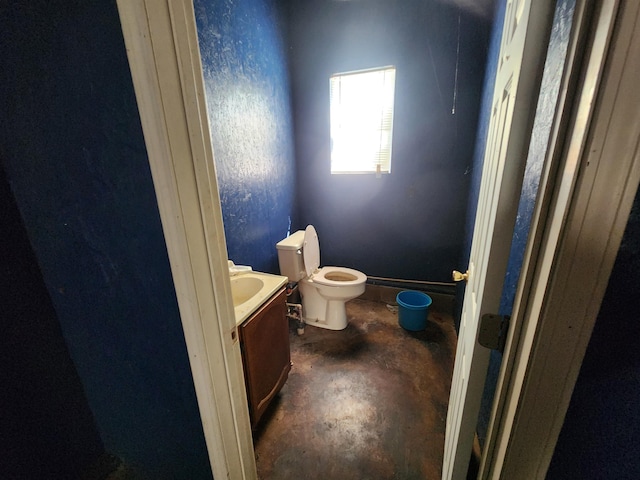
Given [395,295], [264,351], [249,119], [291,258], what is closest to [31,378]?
[264,351]

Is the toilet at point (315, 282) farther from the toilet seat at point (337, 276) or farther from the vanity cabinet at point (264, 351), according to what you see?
the vanity cabinet at point (264, 351)

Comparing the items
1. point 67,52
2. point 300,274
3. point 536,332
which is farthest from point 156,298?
point 300,274

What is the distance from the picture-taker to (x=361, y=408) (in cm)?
150

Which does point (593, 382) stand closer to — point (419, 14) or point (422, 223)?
point (422, 223)

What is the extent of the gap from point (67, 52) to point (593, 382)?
3.99 ft

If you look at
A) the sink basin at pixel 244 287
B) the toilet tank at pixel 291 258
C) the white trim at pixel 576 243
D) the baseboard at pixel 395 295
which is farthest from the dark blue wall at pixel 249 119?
the white trim at pixel 576 243

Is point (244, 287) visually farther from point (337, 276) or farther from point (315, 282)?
point (337, 276)

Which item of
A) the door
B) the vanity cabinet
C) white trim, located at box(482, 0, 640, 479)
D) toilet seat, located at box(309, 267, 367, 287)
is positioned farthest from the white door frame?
toilet seat, located at box(309, 267, 367, 287)

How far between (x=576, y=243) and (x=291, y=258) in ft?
5.97

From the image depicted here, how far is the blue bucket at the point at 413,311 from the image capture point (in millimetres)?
2121

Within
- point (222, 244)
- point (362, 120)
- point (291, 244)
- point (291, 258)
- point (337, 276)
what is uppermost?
point (362, 120)

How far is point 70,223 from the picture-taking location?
72 cm

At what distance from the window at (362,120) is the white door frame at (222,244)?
2.09 metres

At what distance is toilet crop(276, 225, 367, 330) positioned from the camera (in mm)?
2082
